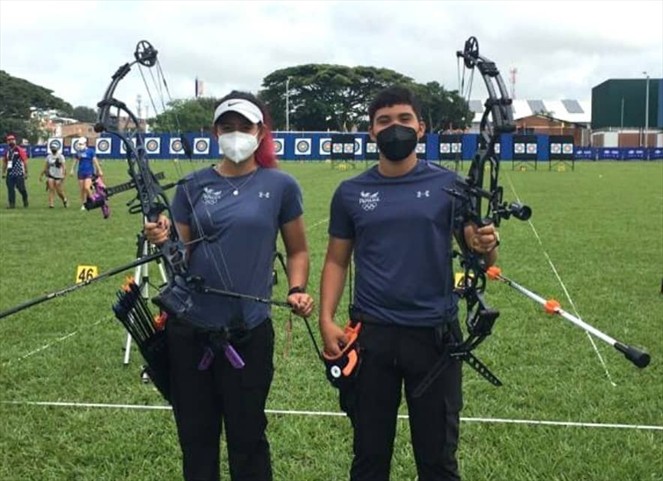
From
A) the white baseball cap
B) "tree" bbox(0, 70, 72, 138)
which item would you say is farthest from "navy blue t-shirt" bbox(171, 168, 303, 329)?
"tree" bbox(0, 70, 72, 138)

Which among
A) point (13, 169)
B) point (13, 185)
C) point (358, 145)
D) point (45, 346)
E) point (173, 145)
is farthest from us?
point (358, 145)

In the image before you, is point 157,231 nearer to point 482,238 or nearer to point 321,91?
point 482,238

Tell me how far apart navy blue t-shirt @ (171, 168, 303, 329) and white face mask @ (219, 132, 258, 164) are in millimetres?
92

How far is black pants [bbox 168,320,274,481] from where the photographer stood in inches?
118

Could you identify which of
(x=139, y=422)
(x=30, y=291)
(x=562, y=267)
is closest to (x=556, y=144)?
(x=562, y=267)

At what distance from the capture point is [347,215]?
3016 millimetres

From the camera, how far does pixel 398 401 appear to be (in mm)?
3031

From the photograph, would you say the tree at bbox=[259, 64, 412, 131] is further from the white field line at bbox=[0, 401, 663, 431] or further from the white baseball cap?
the white baseball cap

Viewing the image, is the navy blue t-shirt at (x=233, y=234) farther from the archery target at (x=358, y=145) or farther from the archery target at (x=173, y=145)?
the archery target at (x=358, y=145)

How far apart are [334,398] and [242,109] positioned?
2.56 meters

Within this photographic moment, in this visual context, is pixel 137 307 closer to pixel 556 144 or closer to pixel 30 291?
pixel 30 291

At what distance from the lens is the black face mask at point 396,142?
289 centimetres

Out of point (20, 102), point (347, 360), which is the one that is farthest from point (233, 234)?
point (20, 102)

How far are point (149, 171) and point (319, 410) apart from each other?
7.29ft
